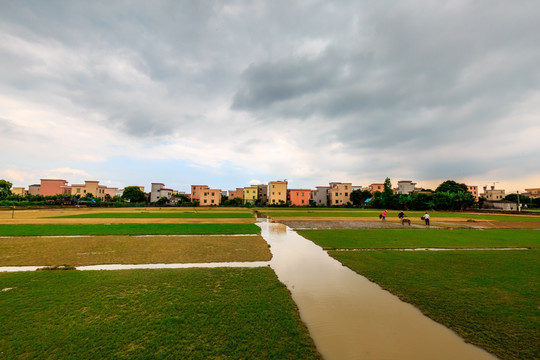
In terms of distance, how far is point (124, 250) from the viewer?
1524 cm

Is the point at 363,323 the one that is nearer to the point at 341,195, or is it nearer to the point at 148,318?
the point at 148,318

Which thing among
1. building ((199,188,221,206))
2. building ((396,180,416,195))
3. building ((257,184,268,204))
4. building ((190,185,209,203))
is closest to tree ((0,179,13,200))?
building ((190,185,209,203))

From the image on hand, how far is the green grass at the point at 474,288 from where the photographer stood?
5.90 metres

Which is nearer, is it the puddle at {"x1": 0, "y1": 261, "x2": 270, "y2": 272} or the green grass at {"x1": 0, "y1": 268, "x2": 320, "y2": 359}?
the green grass at {"x1": 0, "y1": 268, "x2": 320, "y2": 359}

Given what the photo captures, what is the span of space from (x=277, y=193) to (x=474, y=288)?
313ft

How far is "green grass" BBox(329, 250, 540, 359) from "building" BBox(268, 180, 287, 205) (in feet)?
290

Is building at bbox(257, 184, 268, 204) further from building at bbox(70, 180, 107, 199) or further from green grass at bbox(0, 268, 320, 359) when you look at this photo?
green grass at bbox(0, 268, 320, 359)

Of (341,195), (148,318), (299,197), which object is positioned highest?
(341,195)

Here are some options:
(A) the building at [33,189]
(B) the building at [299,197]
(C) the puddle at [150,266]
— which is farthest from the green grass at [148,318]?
(A) the building at [33,189]

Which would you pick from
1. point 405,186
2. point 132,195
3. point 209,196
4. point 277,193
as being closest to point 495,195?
point 405,186

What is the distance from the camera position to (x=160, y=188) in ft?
374

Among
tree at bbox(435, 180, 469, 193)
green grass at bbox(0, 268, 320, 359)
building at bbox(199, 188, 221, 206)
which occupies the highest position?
tree at bbox(435, 180, 469, 193)

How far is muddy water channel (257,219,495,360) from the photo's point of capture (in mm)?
5387

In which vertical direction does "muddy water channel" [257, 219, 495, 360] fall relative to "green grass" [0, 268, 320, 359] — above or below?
below
